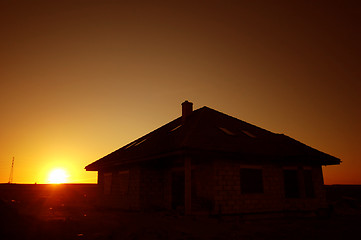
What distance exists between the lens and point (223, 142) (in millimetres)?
13086

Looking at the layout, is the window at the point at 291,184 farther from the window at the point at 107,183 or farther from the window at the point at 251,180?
the window at the point at 107,183

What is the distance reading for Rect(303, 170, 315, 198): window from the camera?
15.3 m

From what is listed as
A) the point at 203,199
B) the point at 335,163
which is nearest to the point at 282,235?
the point at 203,199

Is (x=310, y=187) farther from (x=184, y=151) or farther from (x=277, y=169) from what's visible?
(x=184, y=151)

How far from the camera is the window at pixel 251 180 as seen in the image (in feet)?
42.7

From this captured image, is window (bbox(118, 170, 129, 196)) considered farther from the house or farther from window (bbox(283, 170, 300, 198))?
window (bbox(283, 170, 300, 198))

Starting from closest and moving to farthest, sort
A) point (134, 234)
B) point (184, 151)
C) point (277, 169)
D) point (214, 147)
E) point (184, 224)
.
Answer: point (134, 234) → point (184, 224) → point (184, 151) → point (214, 147) → point (277, 169)

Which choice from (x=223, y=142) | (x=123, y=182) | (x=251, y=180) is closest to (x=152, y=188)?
(x=123, y=182)

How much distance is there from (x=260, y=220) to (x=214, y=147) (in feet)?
13.2

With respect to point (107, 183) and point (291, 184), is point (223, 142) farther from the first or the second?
point (107, 183)

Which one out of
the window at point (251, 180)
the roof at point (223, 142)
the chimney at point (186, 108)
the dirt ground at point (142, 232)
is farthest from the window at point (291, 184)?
the chimney at point (186, 108)

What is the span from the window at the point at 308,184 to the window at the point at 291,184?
751 millimetres

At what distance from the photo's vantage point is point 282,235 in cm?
857

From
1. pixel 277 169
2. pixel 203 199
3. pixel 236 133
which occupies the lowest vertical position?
pixel 203 199
